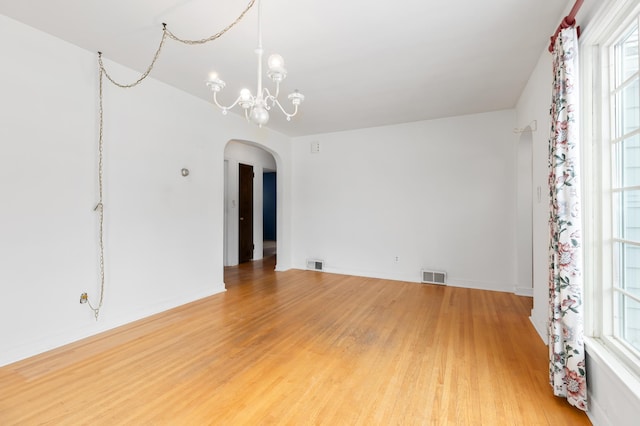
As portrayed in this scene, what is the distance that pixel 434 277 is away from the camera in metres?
4.88

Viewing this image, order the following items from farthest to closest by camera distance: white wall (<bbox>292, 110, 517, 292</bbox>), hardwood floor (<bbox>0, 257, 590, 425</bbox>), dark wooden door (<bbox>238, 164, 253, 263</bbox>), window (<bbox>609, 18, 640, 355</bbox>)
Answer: dark wooden door (<bbox>238, 164, 253, 263</bbox>) < white wall (<bbox>292, 110, 517, 292</bbox>) < hardwood floor (<bbox>0, 257, 590, 425</bbox>) < window (<bbox>609, 18, 640, 355</bbox>)

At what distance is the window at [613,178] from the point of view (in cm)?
160

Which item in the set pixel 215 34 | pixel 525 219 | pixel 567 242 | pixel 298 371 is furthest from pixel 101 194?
pixel 525 219

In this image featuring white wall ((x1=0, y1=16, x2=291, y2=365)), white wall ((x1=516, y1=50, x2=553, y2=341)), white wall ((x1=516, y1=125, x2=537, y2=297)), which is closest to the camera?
white wall ((x1=0, y1=16, x2=291, y2=365))

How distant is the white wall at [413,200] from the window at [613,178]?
2.80m

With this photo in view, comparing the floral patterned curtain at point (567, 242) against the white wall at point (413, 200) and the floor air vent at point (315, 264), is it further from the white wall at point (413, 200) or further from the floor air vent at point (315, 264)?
the floor air vent at point (315, 264)

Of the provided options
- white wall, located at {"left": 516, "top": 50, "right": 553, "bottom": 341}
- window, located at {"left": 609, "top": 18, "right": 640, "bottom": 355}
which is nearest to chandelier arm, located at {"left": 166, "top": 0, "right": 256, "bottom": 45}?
window, located at {"left": 609, "top": 18, "right": 640, "bottom": 355}

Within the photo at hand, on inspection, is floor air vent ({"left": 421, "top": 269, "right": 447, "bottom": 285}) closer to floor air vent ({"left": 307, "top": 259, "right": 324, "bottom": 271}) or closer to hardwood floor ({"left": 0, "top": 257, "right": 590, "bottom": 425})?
hardwood floor ({"left": 0, "top": 257, "right": 590, "bottom": 425})

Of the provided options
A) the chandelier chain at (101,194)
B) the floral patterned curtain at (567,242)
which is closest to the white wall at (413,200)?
the floral patterned curtain at (567,242)

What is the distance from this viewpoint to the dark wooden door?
266 inches

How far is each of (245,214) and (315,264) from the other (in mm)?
2203

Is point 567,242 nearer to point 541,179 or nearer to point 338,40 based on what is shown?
point 541,179

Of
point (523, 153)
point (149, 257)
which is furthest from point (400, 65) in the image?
point (149, 257)

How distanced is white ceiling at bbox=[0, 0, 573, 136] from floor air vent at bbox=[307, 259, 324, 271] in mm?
3309
